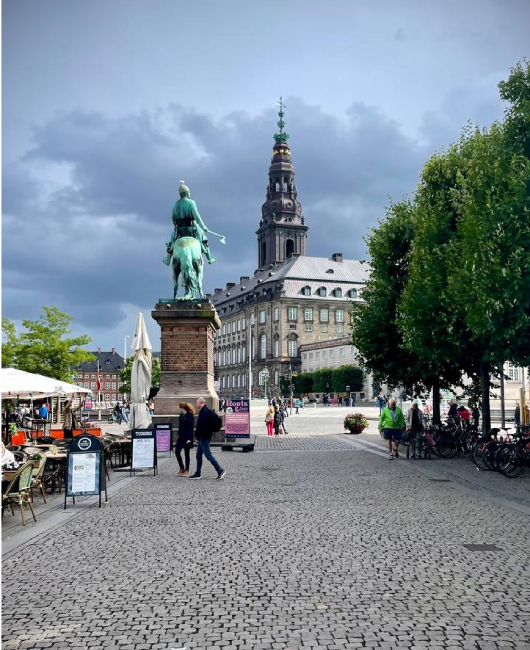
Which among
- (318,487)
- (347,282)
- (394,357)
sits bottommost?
(318,487)

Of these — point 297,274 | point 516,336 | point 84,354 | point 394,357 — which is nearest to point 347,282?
point 297,274

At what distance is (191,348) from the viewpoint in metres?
27.6

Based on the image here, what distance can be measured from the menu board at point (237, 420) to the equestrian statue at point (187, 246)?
4407 mm

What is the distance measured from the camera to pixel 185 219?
28.7 meters

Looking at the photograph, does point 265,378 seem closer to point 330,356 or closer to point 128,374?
point 330,356

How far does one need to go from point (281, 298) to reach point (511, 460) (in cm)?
12111

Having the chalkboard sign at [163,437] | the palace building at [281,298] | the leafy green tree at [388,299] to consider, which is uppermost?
the palace building at [281,298]

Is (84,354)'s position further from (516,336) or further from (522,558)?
(522,558)

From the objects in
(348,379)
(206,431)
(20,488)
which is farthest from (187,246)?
(348,379)

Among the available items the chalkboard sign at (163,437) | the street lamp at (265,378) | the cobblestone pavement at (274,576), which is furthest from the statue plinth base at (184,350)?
the street lamp at (265,378)

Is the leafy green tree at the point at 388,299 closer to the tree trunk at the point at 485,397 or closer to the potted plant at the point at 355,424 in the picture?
the tree trunk at the point at 485,397

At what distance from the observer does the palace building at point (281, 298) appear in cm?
13925

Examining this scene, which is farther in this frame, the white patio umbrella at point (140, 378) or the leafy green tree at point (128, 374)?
the leafy green tree at point (128, 374)

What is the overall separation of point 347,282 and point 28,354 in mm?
96761
